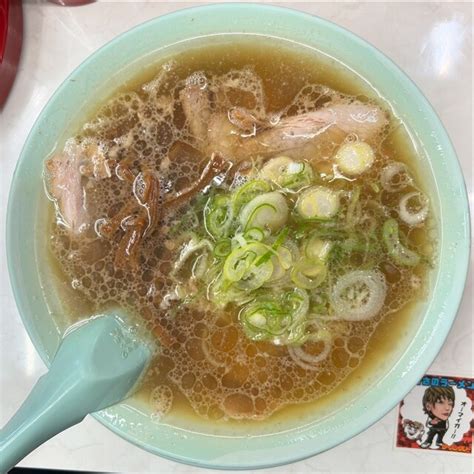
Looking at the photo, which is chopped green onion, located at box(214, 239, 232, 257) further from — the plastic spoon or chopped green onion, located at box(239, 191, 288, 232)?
the plastic spoon

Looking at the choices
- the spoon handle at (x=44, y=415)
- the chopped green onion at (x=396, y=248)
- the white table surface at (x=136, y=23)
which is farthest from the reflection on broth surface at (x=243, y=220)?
the spoon handle at (x=44, y=415)

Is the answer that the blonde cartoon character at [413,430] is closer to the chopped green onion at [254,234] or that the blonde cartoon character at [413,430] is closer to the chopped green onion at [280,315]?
the chopped green onion at [280,315]

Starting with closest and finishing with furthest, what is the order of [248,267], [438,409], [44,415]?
1. [44,415]
2. [248,267]
3. [438,409]

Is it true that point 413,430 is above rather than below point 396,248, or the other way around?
below

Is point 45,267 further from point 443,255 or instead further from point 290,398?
point 443,255

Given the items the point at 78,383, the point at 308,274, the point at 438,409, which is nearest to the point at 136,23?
the point at 308,274

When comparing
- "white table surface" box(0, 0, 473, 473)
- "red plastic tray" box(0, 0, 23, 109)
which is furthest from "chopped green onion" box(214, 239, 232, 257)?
"red plastic tray" box(0, 0, 23, 109)

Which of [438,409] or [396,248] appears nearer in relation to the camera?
[396,248]

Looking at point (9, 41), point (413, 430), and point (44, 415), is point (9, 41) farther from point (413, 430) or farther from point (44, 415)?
point (413, 430)
